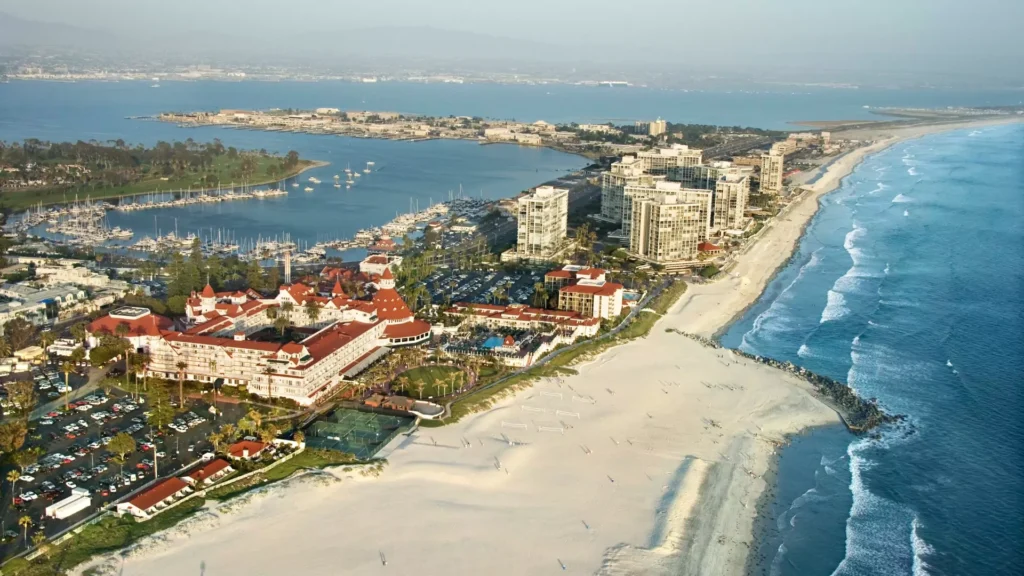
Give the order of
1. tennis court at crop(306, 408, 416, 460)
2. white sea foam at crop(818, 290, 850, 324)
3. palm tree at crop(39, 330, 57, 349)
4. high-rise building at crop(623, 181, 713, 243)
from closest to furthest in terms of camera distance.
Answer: tennis court at crop(306, 408, 416, 460) → palm tree at crop(39, 330, 57, 349) → white sea foam at crop(818, 290, 850, 324) → high-rise building at crop(623, 181, 713, 243)

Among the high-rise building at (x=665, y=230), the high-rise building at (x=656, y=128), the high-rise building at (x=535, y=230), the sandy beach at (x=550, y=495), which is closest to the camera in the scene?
the sandy beach at (x=550, y=495)

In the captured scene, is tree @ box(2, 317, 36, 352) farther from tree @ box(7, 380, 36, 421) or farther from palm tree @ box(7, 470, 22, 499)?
palm tree @ box(7, 470, 22, 499)

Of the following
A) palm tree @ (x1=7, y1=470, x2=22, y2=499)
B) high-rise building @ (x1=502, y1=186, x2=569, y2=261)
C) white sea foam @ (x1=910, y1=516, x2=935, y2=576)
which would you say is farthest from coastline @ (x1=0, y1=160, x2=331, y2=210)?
white sea foam @ (x1=910, y1=516, x2=935, y2=576)

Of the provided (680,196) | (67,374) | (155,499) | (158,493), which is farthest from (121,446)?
(680,196)

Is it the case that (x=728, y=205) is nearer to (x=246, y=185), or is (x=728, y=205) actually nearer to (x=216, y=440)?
(x=246, y=185)

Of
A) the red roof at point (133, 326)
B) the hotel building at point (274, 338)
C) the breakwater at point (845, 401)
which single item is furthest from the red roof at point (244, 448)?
the breakwater at point (845, 401)

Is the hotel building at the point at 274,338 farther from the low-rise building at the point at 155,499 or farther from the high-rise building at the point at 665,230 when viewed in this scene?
the high-rise building at the point at 665,230
